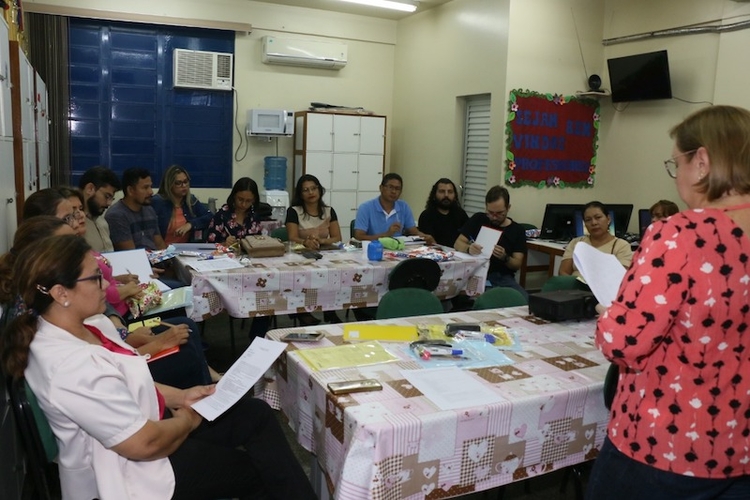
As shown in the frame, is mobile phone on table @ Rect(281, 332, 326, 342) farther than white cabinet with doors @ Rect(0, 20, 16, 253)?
No

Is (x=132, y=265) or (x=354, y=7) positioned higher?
(x=354, y=7)

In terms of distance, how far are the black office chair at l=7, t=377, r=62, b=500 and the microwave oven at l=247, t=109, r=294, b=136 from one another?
569 centimetres

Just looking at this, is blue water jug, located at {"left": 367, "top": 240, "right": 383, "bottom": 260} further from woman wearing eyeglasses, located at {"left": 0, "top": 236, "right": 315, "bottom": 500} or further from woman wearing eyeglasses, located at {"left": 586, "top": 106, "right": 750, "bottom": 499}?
woman wearing eyeglasses, located at {"left": 586, "top": 106, "right": 750, "bottom": 499}

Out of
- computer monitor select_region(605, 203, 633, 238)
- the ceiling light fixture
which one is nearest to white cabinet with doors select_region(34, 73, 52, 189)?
the ceiling light fixture

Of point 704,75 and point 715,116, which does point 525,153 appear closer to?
point 704,75

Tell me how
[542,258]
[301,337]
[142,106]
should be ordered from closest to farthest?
[301,337] → [542,258] → [142,106]

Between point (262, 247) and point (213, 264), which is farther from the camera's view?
point (262, 247)

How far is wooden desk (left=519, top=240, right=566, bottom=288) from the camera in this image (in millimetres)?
5441

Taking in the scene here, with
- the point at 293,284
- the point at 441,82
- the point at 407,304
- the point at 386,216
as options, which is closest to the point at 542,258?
the point at 386,216

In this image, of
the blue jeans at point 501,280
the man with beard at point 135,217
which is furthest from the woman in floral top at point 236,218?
the blue jeans at point 501,280

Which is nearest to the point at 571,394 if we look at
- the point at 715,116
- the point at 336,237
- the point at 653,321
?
the point at 653,321

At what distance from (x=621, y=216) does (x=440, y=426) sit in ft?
15.7

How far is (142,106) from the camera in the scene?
6.76m

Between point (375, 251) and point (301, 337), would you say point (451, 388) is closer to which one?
point (301, 337)
